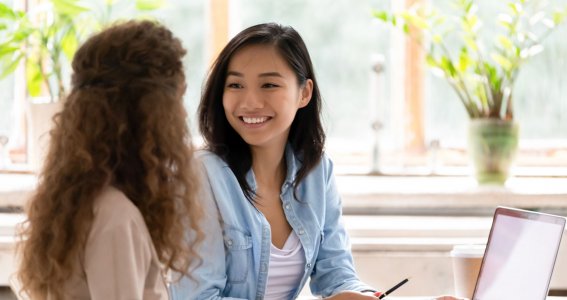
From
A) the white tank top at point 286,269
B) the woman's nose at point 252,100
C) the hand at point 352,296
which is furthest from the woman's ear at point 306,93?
the hand at point 352,296

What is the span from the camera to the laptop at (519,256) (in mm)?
1895

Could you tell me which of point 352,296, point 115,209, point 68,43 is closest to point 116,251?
point 115,209

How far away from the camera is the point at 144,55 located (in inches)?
54.7

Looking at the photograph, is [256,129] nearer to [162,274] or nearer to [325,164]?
[325,164]

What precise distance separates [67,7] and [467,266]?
5.26 ft

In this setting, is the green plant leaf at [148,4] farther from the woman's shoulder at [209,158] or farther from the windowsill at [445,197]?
the woman's shoulder at [209,158]

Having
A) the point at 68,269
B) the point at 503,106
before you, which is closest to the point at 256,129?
the point at 68,269

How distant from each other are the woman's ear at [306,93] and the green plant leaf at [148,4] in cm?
112

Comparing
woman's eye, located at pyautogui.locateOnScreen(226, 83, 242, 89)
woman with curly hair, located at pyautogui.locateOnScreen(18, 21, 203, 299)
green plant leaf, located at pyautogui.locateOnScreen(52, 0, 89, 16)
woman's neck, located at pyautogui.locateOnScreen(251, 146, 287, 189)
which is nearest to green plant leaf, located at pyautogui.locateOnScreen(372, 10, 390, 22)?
green plant leaf, located at pyautogui.locateOnScreen(52, 0, 89, 16)

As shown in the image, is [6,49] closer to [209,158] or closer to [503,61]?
[209,158]

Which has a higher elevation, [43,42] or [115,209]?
[43,42]

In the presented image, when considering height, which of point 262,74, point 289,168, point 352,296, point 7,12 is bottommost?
point 352,296

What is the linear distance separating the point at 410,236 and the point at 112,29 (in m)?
1.72

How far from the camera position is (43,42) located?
125 inches
